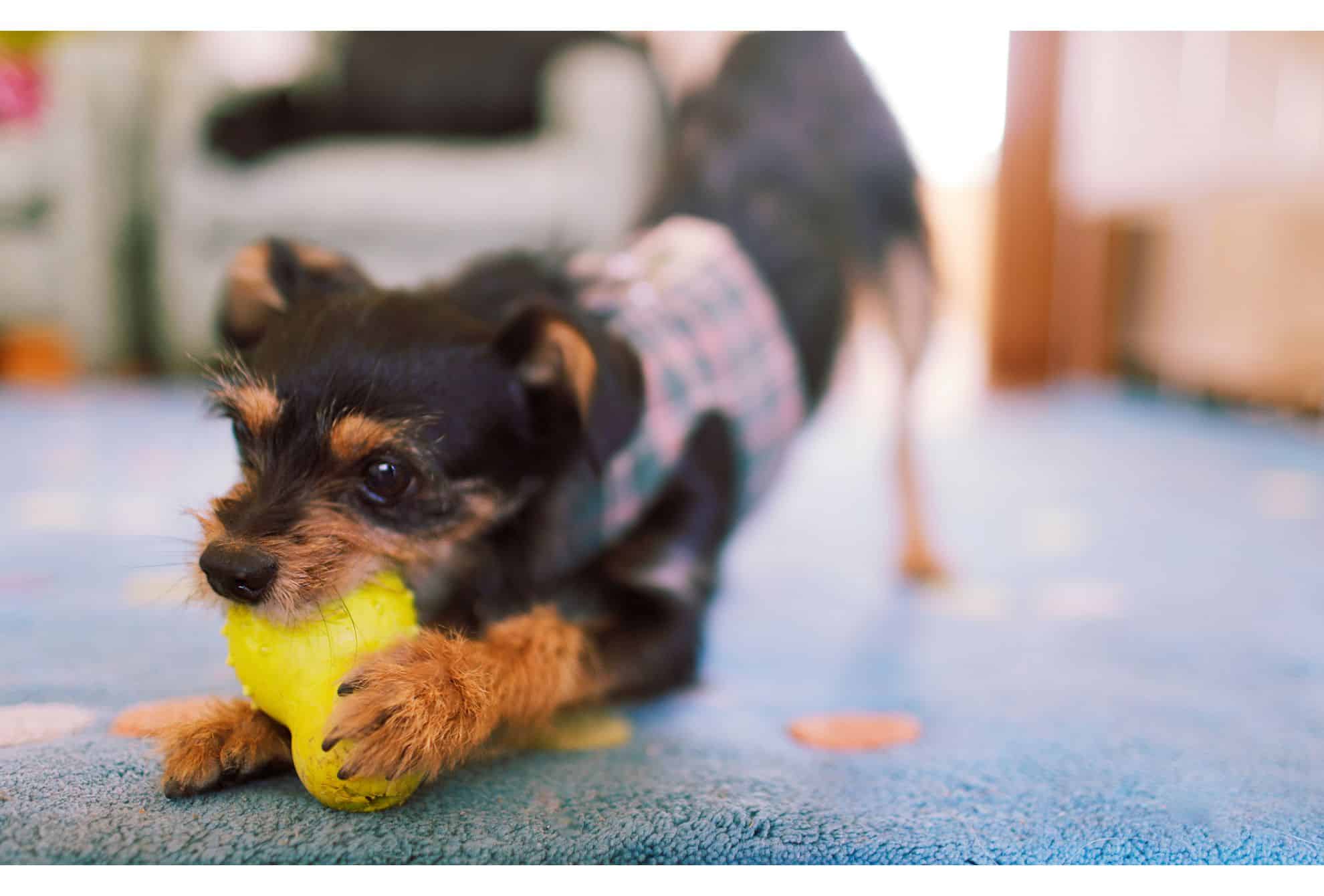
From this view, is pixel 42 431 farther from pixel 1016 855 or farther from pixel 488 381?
pixel 1016 855

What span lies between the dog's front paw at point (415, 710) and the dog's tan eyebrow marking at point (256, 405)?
1.01ft

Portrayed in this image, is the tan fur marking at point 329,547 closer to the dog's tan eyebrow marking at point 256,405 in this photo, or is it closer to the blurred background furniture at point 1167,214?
the dog's tan eyebrow marking at point 256,405

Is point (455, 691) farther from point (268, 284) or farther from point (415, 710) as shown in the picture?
point (268, 284)

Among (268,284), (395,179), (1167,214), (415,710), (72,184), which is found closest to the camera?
(415,710)

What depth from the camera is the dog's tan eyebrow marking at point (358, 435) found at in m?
1.16

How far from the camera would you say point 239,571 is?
39.9 inches

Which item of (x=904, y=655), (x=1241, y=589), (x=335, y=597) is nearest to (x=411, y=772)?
(x=335, y=597)

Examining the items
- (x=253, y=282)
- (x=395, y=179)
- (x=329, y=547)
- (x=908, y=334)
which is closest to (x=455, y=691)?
(x=329, y=547)

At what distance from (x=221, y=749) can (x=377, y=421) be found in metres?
0.37

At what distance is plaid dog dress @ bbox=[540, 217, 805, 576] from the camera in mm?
1430

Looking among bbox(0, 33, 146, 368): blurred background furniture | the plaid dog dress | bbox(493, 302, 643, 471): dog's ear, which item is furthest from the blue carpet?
bbox(0, 33, 146, 368): blurred background furniture

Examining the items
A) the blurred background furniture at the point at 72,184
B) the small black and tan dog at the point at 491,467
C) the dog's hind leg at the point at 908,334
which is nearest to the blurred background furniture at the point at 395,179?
the blurred background furniture at the point at 72,184

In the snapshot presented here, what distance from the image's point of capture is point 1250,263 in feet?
13.6

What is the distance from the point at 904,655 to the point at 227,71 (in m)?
3.89
